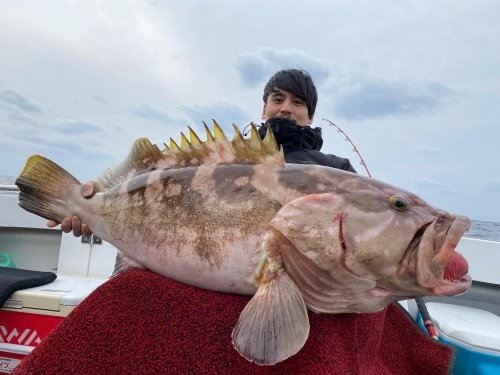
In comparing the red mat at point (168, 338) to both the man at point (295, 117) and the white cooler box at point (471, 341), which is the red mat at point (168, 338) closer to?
the white cooler box at point (471, 341)

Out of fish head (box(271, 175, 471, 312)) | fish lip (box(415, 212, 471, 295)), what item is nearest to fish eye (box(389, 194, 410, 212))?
fish head (box(271, 175, 471, 312))

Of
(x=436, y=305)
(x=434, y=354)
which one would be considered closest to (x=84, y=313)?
(x=434, y=354)

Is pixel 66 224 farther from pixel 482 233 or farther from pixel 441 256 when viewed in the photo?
pixel 482 233

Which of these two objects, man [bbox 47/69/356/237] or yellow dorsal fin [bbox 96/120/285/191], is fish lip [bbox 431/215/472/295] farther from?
man [bbox 47/69/356/237]

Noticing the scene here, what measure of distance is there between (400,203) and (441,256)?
243mm

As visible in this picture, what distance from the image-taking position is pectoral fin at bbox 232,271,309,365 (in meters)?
1.24

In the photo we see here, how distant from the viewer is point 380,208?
4.67 feet

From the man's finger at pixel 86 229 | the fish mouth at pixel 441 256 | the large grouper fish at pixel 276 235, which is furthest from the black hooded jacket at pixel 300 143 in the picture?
the fish mouth at pixel 441 256

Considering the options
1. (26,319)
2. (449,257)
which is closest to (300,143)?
(449,257)

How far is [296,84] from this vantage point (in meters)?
3.20

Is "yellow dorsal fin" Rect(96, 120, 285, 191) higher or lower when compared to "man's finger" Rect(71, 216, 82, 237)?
higher

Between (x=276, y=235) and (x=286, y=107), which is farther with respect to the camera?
(x=286, y=107)

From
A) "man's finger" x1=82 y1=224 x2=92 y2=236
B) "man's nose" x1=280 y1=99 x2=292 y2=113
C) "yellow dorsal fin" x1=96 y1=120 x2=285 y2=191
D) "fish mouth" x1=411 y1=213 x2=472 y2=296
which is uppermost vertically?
"man's nose" x1=280 y1=99 x2=292 y2=113

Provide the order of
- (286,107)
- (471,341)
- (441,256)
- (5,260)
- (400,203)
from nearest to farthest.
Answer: (441,256) → (400,203) → (471,341) → (286,107) → (5,260)
